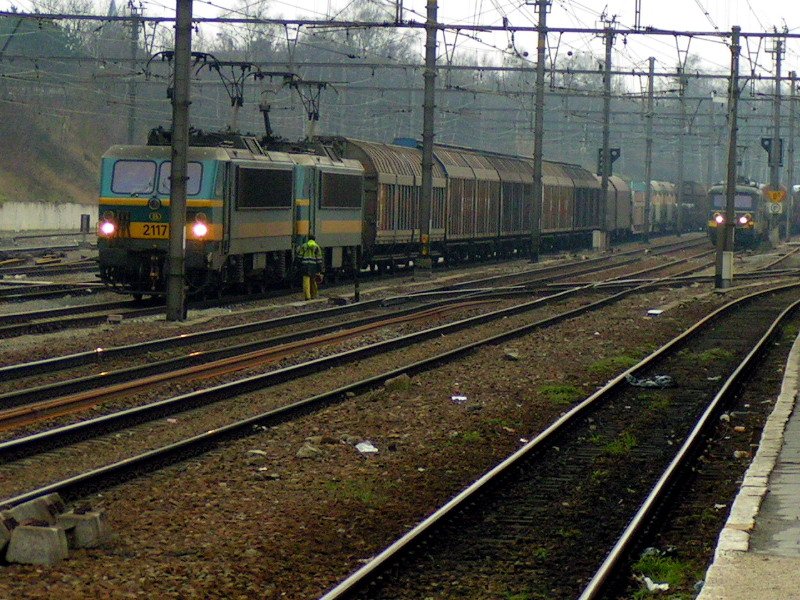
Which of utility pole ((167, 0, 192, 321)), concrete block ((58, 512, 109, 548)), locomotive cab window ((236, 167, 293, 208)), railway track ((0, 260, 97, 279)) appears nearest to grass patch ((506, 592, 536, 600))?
concrete block ((58, 512, 109, 548))

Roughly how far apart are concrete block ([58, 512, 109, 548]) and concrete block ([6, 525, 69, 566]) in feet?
1.03

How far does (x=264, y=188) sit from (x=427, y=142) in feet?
26.6

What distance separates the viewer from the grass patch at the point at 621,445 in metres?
→ 11.7

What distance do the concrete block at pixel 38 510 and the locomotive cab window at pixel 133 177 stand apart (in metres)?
16.4

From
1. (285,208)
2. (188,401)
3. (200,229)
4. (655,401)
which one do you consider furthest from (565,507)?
(285,208)

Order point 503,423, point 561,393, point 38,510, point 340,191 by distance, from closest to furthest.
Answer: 1. point 38,510
2. point 503,423
3. point 561,393
4. point 340,191

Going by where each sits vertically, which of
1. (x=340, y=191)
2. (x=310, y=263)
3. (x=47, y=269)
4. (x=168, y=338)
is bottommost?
(x=168, y=338)

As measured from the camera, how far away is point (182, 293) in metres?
21.6

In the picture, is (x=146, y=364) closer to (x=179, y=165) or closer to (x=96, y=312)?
(x=179, y=165)

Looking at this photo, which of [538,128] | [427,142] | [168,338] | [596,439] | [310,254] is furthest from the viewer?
[538,128]

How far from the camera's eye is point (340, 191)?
30.5 m

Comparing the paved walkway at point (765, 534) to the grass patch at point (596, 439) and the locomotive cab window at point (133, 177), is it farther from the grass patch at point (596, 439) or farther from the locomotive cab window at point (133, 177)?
the locomotive cab window at point (133, 177)

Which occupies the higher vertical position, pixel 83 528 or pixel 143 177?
pixel 143 177

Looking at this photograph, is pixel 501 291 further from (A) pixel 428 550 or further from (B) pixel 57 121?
(B) pixel 57 121
